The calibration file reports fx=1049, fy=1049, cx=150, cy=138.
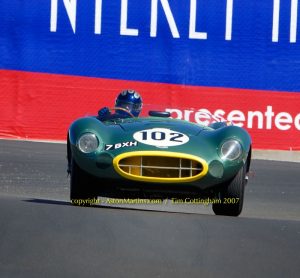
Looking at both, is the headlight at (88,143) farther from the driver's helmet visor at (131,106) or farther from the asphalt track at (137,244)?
the driver's helmet visor at (131,106)

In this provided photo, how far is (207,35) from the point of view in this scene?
53.5 ft

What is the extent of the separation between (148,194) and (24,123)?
8192 mm

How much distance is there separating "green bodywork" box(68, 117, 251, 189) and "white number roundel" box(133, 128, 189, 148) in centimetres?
4

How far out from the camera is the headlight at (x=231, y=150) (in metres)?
8.04

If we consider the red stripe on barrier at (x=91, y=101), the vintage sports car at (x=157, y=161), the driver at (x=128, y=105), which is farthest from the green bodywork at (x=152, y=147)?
the red stripe on barrier at (x=91, y=101)

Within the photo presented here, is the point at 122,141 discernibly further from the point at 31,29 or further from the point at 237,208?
the point at 31,29

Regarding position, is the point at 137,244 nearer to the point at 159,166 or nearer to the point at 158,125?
the point at 159,166

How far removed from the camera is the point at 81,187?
8258 mm

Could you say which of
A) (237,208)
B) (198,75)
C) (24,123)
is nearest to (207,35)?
(198,75)

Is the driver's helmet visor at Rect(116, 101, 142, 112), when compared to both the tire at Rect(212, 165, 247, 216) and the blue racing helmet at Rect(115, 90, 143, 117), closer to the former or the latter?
the blue racing helmet at Rect(115, 90, 143, 117)

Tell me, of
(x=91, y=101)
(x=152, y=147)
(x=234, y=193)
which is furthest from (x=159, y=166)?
(x=91, y=101)

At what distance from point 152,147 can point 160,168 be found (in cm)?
17

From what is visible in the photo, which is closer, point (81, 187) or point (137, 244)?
point (137, 244)

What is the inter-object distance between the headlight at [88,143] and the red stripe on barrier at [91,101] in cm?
794
